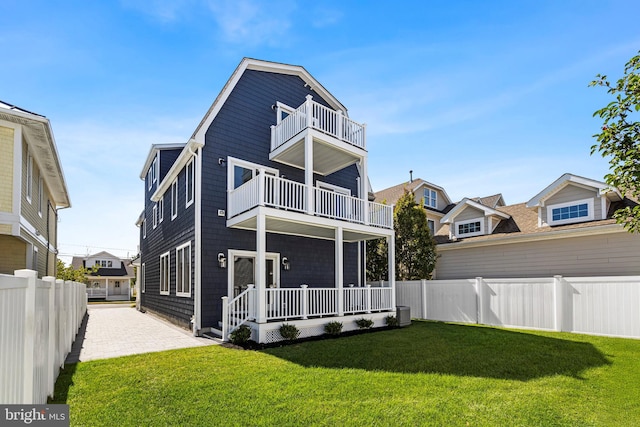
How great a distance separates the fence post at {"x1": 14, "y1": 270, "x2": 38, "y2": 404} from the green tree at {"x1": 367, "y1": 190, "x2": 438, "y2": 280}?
13883 millimetres

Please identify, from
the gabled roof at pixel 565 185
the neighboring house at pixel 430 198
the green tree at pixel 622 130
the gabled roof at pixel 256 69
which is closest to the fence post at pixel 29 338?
the green tree at pixel 622 130

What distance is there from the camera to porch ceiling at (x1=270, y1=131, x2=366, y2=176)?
11.1 meters

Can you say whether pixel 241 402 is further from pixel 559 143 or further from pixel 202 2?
pixel 559 143

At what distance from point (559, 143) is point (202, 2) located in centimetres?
1096

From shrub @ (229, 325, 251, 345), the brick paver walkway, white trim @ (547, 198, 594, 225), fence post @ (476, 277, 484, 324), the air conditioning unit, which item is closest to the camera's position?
the brick paver walkway

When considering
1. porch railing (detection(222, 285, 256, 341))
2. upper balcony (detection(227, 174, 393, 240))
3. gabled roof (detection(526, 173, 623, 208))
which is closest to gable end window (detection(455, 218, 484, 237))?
gabled roof (detection(526, 173, 623, 208))

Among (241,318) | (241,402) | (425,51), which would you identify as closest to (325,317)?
(241,318)

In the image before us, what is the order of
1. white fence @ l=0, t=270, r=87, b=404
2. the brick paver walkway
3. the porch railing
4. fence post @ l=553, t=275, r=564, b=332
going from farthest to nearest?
fence post @ l=553, t=275, r=564, b=332 → the porch railing → the brick paver walkway → white fence @ l=0, t=270, r=87, b=404

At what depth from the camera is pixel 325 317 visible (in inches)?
393

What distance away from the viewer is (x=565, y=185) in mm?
14117

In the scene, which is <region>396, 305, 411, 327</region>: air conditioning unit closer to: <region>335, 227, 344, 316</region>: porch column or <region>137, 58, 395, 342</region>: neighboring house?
<region>137, 58, 395, 342</region>: neighboring house

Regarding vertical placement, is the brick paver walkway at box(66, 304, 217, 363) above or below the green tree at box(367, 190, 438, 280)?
below

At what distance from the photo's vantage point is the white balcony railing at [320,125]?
36.6 ft

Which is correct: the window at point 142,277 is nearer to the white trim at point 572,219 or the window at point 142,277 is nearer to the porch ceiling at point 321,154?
the porch ceiling at point 321,154
